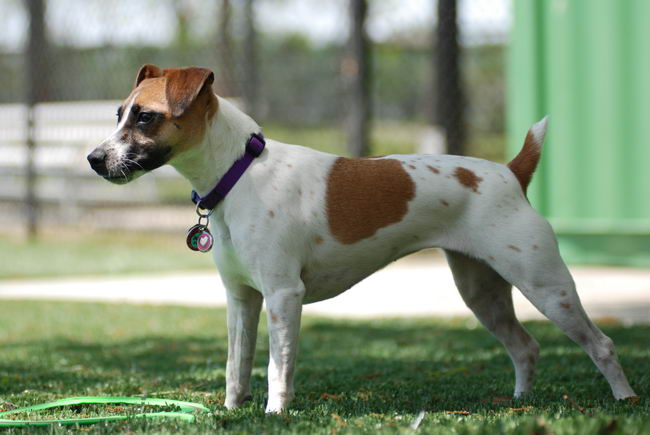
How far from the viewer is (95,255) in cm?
1135

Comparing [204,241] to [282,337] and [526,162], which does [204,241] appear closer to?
[282,337]

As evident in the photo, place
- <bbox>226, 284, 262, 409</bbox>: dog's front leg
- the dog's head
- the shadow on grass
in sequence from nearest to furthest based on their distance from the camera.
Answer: the dog's head, <bbox>226, 284, 262, 409</bbox>: dog's front leg, the shadow on grass

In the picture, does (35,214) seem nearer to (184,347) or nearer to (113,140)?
(184,347)

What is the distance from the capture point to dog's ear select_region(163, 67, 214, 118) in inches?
143

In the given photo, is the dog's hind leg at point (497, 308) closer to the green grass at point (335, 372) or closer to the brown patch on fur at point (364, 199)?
the green grass at point (335, 372)

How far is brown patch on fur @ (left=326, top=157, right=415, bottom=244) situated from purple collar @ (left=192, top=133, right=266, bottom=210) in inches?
13.7

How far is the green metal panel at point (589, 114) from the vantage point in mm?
7211

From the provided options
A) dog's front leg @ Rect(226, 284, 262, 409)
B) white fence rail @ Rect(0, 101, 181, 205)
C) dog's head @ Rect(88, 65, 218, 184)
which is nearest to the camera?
dog's head @ Rect(88, 65, 218, 184)

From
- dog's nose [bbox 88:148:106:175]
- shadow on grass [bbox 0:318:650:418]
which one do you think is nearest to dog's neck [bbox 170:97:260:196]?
dog's nose [bbox 88:148:106:175]

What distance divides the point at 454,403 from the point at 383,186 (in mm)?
1030

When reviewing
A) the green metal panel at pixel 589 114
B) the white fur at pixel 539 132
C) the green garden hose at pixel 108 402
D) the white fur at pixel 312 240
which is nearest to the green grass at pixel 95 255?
the green metal panel at pixel 589 114

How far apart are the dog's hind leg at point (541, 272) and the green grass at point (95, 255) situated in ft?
22.2

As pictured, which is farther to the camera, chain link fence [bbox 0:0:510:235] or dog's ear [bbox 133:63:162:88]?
chain link fence [bbox 0:0:510:235]

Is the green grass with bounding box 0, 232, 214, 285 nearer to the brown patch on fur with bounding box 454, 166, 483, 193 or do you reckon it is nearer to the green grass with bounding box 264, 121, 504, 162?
the green grass with bounding box 264, 121, 504, 162
